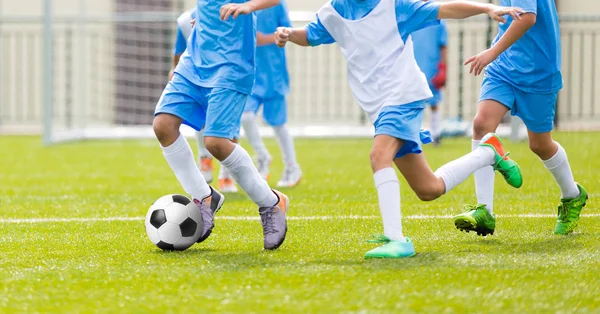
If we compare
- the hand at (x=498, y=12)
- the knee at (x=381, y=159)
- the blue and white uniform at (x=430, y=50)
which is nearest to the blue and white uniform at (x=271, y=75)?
the knee at (x=381, y=159)

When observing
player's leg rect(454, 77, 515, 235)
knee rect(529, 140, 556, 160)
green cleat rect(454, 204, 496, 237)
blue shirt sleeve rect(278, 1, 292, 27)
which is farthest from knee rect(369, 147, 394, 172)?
blue shirt sleeve rect(278, 1, 292, 27)

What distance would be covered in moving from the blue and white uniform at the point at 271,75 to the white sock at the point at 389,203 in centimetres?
379

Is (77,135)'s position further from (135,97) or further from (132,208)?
(132,208)

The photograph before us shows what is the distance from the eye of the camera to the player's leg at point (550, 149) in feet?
16.1

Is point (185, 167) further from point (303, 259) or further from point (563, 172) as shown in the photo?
point (563, 172)

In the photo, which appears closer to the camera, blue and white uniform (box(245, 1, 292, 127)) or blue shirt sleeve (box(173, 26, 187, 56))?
blue shirt sleeve (box(173, 26, 187, 56))

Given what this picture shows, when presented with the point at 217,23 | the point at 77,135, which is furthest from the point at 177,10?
the point at 217,23

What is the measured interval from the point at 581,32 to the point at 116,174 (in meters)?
8.43

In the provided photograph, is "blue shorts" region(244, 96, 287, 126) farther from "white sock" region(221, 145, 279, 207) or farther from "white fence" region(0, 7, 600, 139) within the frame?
"white fence" region(0, 7, 600, 139)

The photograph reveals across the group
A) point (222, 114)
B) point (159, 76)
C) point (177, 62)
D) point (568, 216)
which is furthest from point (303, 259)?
point (159, 76)

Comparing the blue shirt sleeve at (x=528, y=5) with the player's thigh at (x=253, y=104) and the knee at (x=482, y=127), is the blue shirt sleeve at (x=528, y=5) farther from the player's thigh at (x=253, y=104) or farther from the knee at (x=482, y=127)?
the player's thigh at (x=253, y=104)

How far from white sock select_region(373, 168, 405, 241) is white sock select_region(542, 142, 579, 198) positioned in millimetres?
1178

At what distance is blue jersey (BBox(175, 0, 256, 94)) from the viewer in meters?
4.51

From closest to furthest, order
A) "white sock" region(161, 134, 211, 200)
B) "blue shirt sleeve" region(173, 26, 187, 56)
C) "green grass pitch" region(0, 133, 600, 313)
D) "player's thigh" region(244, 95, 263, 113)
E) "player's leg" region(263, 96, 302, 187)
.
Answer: "green grass pitch" region(0, 133, 600, 313) < "white sock" region(161, 134, 211, 200) < "blue shirt sleeve" region(173, 26, 187, 56) < "player's thigh" region(244, 95, 263, 113) < "player's leg" region(263, 96, 302, 187)
